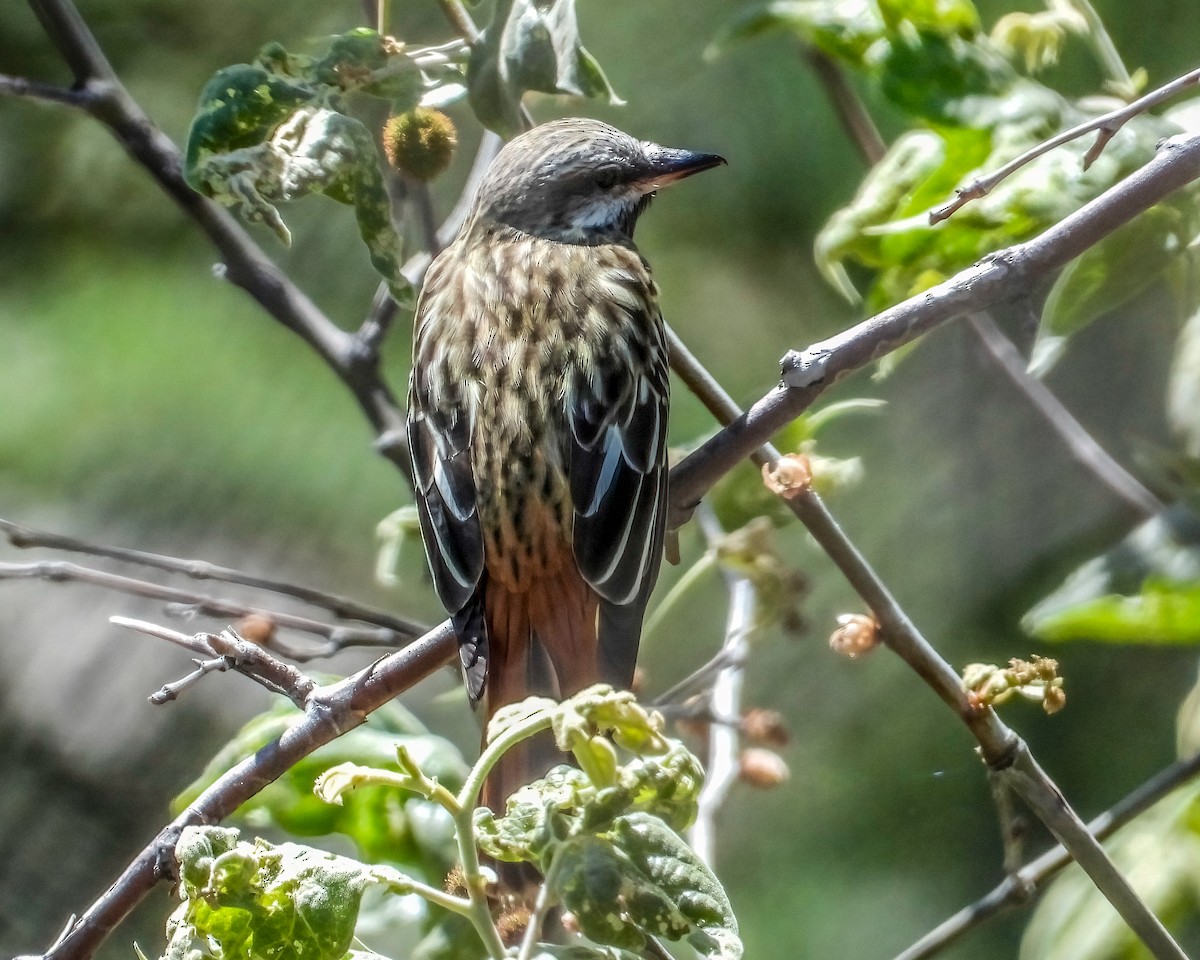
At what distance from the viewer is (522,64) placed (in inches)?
69.2

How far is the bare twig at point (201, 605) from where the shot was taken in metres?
2.16

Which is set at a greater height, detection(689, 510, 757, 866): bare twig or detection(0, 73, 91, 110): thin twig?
detection(0, 73, 91, 110): thin twig

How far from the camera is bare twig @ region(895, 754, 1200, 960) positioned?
185 cm

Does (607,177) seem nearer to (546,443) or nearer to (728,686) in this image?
(546,443)

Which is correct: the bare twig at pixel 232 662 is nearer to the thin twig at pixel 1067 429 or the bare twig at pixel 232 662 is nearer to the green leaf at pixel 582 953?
the green leaf at pixel 582 953

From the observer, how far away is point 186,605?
2.28 meters

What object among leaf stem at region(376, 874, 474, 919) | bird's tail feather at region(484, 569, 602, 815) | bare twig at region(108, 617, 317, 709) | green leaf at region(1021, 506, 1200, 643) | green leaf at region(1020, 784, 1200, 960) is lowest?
green leaf at region(1020, 784, 1200, 960)

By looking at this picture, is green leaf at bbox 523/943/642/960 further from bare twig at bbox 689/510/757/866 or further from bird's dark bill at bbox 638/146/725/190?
bird's dark bill at bbox 638/146/725/190

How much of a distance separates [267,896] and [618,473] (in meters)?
1.06

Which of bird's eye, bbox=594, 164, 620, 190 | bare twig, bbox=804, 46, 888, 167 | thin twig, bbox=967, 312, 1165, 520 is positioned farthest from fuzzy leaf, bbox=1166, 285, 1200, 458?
bird's eye, bbox=594, 164, 620, 190

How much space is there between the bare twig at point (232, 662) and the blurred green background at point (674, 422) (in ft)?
6.18

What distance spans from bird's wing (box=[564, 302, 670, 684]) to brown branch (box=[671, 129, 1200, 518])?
13.2 inches

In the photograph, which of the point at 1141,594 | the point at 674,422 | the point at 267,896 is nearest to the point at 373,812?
the point at 267,896

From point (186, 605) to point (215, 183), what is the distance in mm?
817
